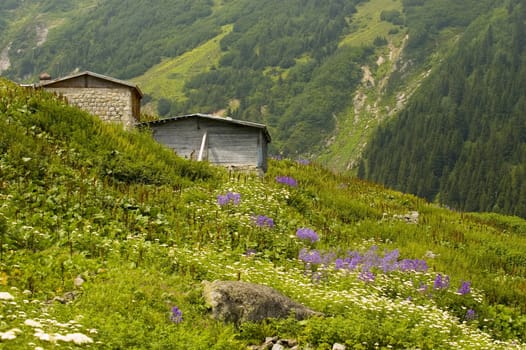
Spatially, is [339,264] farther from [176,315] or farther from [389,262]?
[176,315]

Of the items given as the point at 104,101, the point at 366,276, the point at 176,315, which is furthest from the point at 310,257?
the point at 104,101

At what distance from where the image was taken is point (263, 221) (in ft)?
63.9

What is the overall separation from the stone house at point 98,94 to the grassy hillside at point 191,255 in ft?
21.7

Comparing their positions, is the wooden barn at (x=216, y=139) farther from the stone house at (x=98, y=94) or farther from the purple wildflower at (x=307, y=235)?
the purple wildflower at (x=307, y=235)

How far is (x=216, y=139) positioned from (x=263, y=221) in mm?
13529

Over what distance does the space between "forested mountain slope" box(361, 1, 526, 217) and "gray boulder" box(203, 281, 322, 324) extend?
106033 millimetres

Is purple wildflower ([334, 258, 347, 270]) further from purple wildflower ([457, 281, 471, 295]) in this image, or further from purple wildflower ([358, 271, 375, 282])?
purple wildflower ([457, 281, 471, 295])

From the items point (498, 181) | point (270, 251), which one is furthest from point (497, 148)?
point (270, 251)

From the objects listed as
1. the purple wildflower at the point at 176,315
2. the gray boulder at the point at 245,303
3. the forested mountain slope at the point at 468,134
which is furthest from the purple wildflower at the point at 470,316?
the forested mountain slope at the point at 468,134

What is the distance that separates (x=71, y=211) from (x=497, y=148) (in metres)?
136

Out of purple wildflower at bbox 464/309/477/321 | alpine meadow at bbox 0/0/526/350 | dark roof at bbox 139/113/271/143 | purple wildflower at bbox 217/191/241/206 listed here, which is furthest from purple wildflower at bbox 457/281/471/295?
dark roof at bbox 139/113/271/143

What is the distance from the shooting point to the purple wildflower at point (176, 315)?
34.2 ft

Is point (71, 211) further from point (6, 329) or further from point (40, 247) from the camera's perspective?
point (6, 329)

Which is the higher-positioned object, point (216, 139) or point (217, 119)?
point (217, 119)
